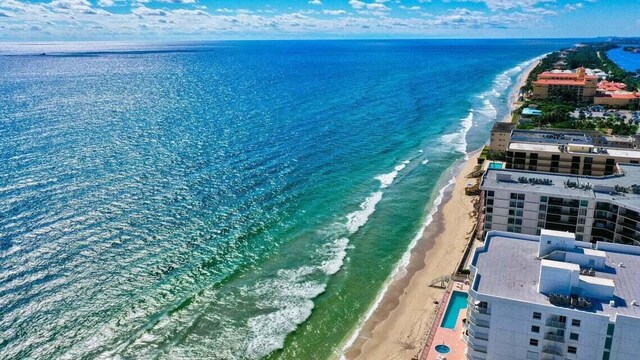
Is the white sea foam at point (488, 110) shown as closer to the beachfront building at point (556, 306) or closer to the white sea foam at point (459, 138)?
the white sea foam at point (459, 138)

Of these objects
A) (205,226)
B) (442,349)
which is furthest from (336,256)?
(442,349)

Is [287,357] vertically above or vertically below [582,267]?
below

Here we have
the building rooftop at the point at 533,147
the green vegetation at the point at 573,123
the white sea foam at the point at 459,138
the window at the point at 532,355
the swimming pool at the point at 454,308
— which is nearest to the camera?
the window at the point at 532,355

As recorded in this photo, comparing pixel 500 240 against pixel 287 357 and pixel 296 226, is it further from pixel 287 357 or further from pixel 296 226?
pixel 296 226

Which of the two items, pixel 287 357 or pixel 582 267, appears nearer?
pixel 582 267

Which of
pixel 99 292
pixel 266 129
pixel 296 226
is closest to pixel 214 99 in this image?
pixel 266 129

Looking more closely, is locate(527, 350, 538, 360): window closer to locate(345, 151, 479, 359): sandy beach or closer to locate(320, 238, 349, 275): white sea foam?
locate(345, 151, 479, 359): sandy beach

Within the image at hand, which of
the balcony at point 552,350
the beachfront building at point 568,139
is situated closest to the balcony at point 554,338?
the balcony at point 552,350

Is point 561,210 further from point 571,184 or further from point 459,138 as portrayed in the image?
point 459,138
